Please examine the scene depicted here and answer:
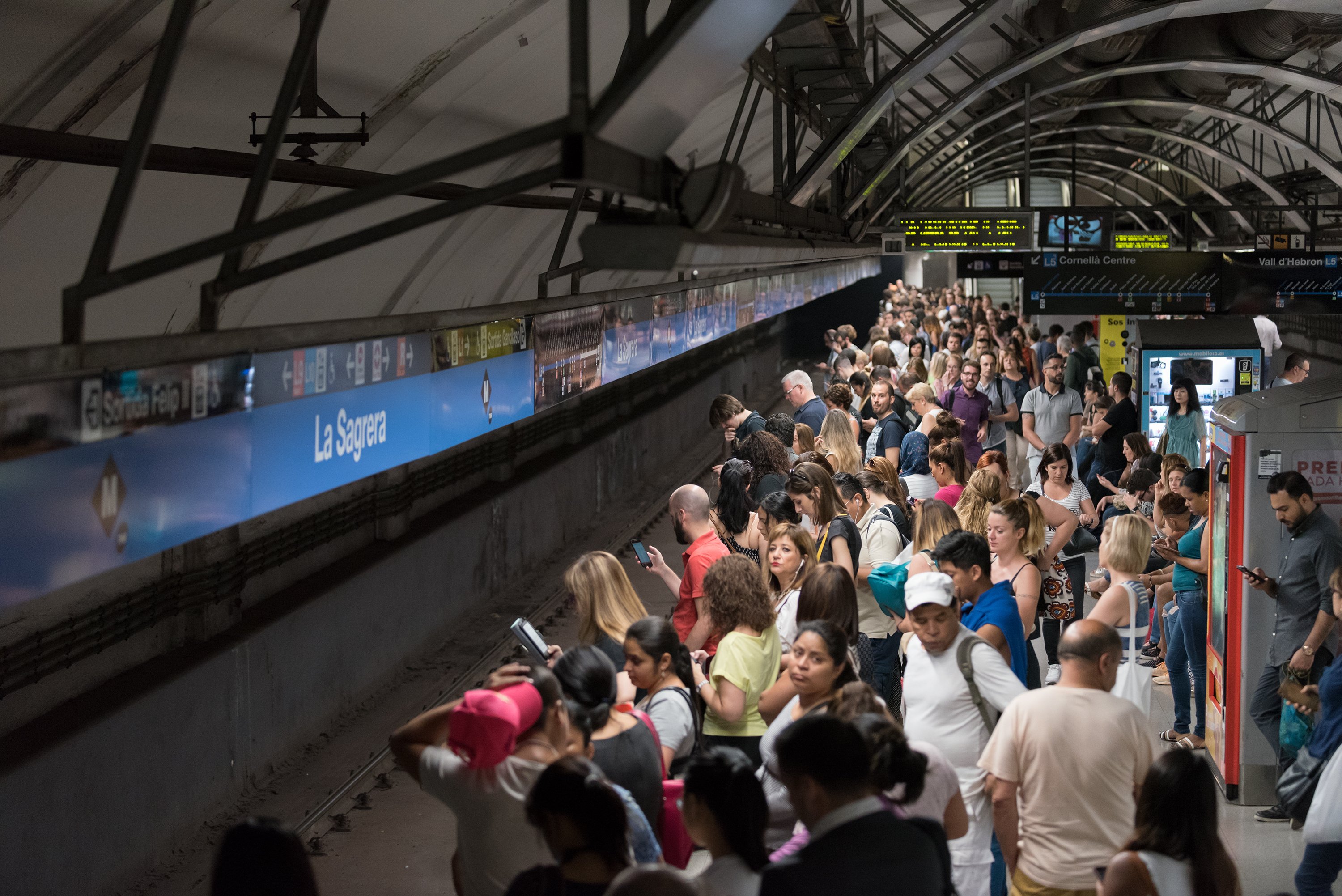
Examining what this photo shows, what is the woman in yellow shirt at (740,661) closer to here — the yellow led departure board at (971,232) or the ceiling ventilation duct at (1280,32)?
the ceiling ventilation duct at (1280,32)

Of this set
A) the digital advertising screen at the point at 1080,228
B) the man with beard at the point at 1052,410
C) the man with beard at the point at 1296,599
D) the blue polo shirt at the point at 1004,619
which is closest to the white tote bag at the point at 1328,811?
the blue polo shirt at the point at 1004,619

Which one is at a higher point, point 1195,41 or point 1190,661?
point 1195,41

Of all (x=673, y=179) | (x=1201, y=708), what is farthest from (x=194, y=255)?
(x=1201, y=708)

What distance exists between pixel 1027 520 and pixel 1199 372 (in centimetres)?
981

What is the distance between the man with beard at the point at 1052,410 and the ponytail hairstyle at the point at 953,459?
4655mm

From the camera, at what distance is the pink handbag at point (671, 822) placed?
4609 mm

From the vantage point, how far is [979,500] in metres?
8.05

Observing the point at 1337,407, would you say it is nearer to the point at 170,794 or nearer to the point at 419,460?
the point at 170,794

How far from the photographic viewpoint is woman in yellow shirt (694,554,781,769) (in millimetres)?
5523

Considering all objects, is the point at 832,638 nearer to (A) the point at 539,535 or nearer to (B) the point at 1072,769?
(B) the point at 1072,769

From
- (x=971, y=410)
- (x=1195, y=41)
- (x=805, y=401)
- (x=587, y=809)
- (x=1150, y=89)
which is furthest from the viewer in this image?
(x=1150, y=89)

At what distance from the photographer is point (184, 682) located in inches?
299

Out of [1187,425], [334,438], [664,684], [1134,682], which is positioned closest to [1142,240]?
[1187,425]

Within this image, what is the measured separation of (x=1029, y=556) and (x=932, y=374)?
881 centimetres
